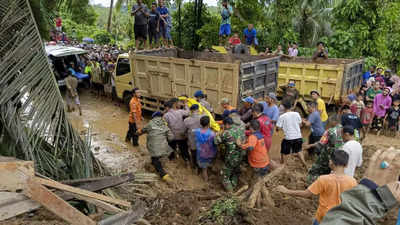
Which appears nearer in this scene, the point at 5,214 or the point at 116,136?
the point at 5,214

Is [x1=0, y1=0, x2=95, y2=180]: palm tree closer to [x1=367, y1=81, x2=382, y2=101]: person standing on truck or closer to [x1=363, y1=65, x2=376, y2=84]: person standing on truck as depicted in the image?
[x1=367, y1=81, x2=382, y2=101]: person standing on truck

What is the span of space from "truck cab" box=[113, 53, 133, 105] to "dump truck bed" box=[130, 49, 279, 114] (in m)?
0.44

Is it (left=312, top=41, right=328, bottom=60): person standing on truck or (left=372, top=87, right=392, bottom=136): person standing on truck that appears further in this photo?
(left=312, top=41, right=328, bottom=60): person standing on truck

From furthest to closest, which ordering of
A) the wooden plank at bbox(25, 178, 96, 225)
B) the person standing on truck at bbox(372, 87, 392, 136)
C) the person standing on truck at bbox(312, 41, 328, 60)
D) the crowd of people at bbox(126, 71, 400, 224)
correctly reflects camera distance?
the person standing on truck at bbox(312, 41, 328, 60) < the person standing on truck at bbox(372, 87, 392, 136) < the crowd of people at bbox(126, 71, 400, 224) < the wooden plank at bbox(25, 178, 96, 225)

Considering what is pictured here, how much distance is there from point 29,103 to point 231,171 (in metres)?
3.26

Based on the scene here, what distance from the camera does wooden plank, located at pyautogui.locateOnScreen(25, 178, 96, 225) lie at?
78.4 inches

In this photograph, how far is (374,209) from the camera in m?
1.49

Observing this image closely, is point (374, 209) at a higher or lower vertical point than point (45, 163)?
higher

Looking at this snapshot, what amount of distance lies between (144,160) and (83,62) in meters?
7.30

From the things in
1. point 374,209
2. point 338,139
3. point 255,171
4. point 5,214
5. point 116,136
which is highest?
point 374,209

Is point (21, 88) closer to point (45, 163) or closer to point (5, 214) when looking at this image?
point (45, 163)

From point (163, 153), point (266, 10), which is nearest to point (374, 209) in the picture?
point (163, 153)

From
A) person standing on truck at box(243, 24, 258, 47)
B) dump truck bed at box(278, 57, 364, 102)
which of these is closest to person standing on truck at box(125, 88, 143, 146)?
dump truck bed at box(278, 57, 364, 102)

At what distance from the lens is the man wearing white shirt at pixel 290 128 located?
18.2ft
